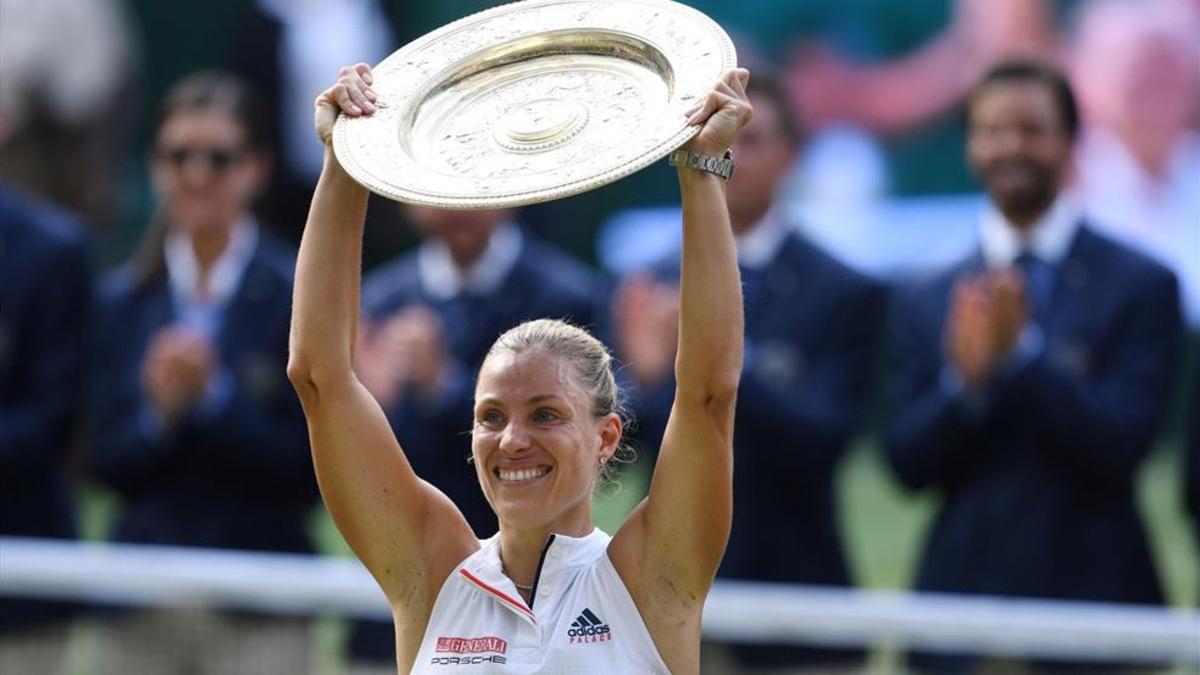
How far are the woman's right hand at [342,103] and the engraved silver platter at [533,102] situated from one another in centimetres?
2

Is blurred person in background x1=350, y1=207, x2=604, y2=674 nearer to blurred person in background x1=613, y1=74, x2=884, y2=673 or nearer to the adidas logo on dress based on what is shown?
blurred person in background x1=613, y1=74, x2=884, y2=673

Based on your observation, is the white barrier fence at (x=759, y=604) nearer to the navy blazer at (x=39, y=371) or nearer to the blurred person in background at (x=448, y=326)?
the navy blazer at (x=39, y=371)

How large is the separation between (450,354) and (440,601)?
3.61m

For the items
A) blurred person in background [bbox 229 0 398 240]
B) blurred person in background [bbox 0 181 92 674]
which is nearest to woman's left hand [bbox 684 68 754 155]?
blurred person in background [bbox 0 181 92 674]

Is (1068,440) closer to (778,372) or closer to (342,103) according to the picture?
(778,372)

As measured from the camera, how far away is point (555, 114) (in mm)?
4348

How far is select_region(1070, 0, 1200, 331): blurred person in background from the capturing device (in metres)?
9.51

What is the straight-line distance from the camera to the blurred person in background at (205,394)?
25.7ft

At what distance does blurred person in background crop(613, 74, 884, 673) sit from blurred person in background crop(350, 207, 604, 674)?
0.98ft

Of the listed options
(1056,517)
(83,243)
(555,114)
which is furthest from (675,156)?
(83,243)

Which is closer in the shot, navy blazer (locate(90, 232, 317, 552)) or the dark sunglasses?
navy blazer (locate(90, 232, 317, 552))

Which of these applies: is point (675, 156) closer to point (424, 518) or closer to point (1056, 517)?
point (424, 518)

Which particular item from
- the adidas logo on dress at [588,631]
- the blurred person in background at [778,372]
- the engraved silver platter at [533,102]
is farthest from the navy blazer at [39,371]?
the adidas logo on dress at [588,631]

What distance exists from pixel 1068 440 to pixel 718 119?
10.7 feet
